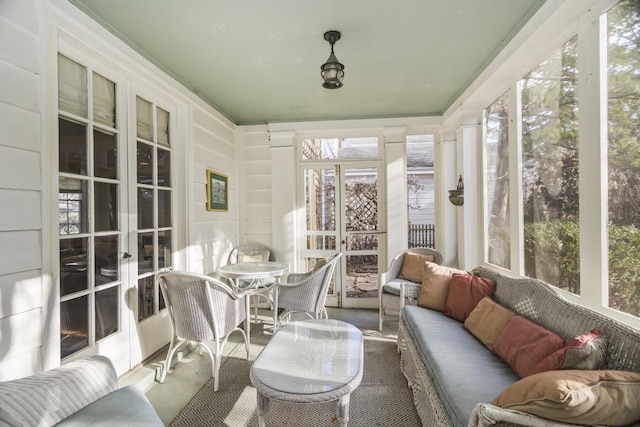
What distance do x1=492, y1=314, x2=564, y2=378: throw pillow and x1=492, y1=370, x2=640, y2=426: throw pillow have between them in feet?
1.57

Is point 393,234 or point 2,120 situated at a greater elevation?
point 2,120

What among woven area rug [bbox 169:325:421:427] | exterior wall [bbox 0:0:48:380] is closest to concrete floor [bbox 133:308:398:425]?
woven area rug [bbox 169:325:421:427]

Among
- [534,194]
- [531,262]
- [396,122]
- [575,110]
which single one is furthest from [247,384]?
[396,122]

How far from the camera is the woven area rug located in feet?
6.29

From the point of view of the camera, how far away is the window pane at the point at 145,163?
102 inches

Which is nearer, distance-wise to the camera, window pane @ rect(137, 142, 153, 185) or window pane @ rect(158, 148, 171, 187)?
window pane @ rect(137, 142, 153, 185)

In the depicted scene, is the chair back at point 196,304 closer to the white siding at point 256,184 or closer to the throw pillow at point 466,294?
the throw pillow at point 466,294

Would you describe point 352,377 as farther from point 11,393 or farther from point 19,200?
point 19,200

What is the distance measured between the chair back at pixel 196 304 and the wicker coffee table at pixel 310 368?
49cm

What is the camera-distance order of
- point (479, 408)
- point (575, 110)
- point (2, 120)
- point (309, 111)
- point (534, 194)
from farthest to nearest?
1. point (309, 111)
2. point (534, 194)
3. point (575, 110)
4. point (2, 120)
5. point (479, 408)

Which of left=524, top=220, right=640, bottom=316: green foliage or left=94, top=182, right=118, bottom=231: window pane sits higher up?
left=94, top=182, right=118, bottom=231: window pane

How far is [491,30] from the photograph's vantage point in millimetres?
2221

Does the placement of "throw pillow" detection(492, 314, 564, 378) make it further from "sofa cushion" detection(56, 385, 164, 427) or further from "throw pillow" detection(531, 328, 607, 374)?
"sofa cushion" detection(56, 385, 164, 427)

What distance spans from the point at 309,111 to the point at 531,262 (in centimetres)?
289
